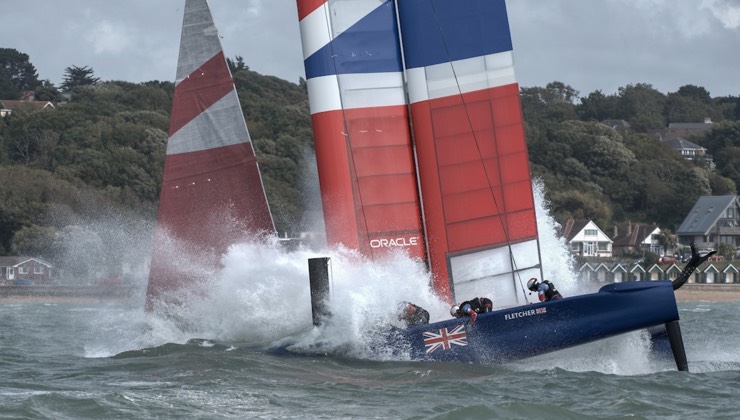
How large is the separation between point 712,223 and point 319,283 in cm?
4448

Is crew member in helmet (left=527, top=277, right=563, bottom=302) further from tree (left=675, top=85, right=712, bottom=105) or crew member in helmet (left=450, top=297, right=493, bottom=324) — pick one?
tree (left=675, top=85, right=712, bottom=105)

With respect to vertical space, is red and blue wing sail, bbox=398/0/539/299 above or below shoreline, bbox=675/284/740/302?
above

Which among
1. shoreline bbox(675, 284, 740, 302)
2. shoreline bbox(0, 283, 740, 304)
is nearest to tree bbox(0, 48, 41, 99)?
shoreline bbox(0, 283, 740, 304)

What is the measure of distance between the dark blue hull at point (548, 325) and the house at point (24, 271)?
31.8 meters

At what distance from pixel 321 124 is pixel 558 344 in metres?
3.89

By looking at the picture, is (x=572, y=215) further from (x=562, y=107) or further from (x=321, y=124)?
(x=321, y=124)

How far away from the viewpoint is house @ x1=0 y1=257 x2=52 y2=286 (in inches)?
1652

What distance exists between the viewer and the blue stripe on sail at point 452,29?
1419 cm

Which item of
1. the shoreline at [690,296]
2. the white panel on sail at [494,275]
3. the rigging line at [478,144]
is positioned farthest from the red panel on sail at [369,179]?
the shoreline at [690,296]

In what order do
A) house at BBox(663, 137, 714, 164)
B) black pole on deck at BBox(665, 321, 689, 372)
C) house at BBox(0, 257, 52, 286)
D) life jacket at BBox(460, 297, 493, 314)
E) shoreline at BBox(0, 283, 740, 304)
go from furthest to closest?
house at BBox(663, 137, 714, 164) → house at BBox(0, 257, 52, 286) → shoreline at BBox(0, 283, 740, 304) → life jacket at BBox(460, 297, 493, 314) → black pole on deck at BBox(665, 321, 689, 372)

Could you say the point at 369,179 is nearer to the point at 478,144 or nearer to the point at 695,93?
the point at 478,144

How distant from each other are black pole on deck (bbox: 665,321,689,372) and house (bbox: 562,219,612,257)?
36.1 meters

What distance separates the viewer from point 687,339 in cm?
1655

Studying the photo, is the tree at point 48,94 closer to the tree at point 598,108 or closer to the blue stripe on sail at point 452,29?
the tree at point 598,108
